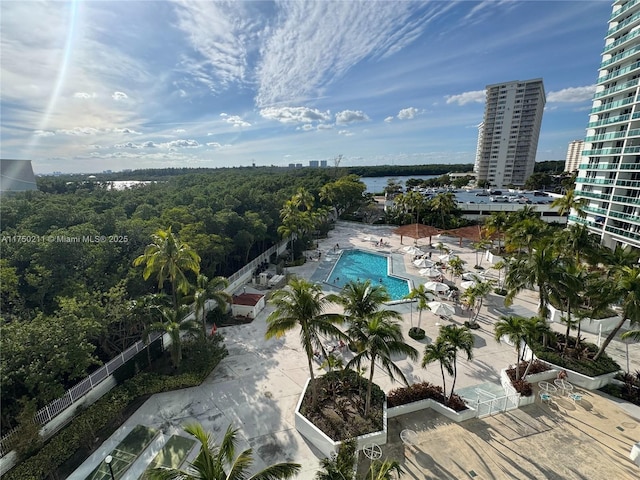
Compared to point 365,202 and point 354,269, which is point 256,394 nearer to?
point 354,269

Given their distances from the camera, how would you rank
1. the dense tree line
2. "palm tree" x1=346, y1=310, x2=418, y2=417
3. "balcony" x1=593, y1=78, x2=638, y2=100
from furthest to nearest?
"balcony" x1=593, y1=78, x2=638, y2=100
the dense tree line
"palm tree" x1=346, y1=310, x2=418, y2=417

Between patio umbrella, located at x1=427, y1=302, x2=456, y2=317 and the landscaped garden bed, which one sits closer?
the landscaped garden bed

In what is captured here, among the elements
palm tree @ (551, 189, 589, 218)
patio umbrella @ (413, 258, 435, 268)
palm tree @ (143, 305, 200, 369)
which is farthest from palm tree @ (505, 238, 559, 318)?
palm tree @ (551, 189, 589, 218)

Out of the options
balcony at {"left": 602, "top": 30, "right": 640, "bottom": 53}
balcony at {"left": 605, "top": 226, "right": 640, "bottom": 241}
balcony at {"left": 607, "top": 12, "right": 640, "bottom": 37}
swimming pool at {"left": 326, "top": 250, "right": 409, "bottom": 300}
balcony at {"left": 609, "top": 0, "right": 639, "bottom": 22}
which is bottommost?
swimming pool at {"left": 326, "top": 250, "right": 409, "bottom": 300}

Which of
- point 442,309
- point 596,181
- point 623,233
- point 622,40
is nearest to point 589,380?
point 442,309

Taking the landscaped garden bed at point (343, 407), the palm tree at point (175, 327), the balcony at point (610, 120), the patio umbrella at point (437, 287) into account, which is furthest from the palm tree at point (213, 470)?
the balcony at point (610, 120)

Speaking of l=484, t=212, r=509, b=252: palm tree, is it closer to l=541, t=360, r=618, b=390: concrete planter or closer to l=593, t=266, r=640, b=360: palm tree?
l=593, t=266, r=640, b=360: palm tree
